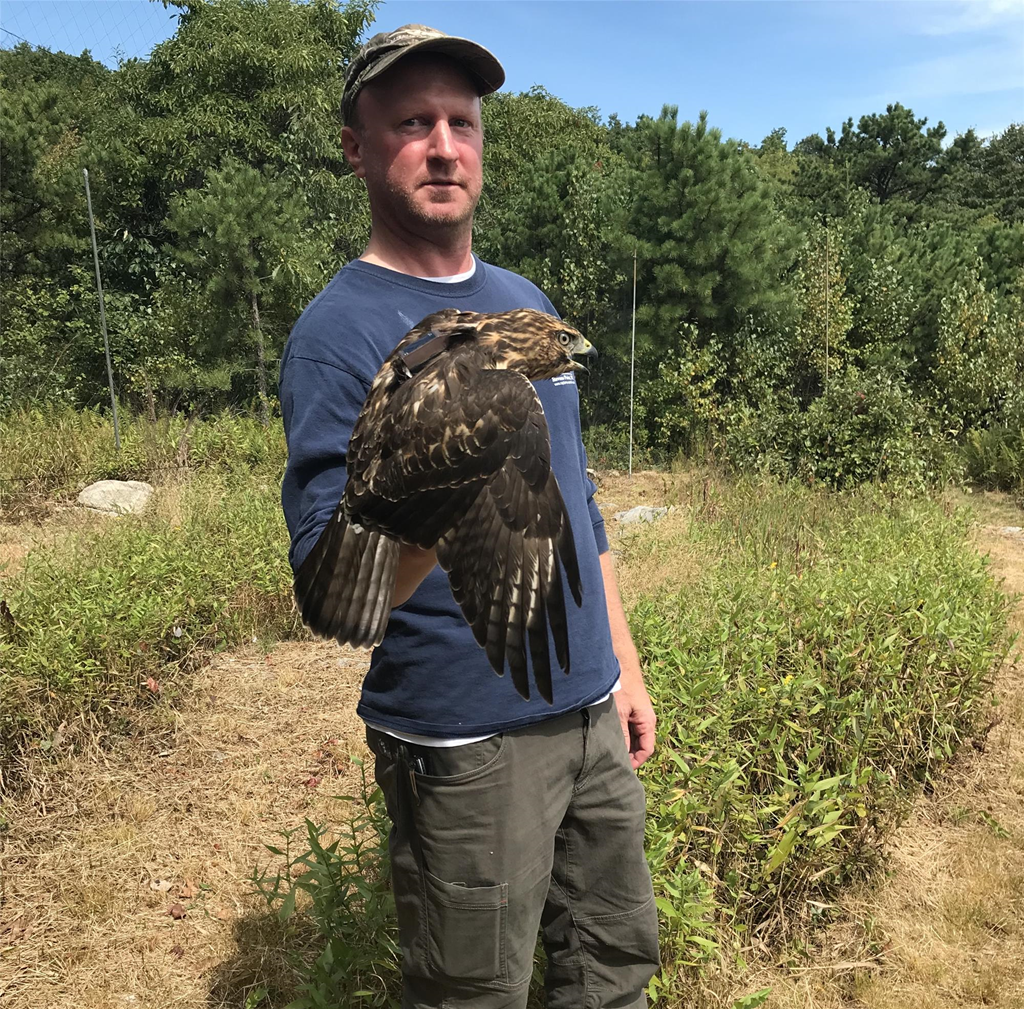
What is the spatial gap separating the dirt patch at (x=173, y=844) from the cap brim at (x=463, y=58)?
2.61 m

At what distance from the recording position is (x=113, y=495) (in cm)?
838

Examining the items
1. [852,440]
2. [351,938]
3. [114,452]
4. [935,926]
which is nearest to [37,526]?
[114,452]

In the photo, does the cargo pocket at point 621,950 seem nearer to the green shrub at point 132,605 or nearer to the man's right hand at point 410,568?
the man's right hand at point 410,568

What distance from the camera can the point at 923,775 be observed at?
12.2 ft

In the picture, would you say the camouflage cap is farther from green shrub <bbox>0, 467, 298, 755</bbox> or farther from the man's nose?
green shrub <bbox>0, 467, 298, 755</bbox>

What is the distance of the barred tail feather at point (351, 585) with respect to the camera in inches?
49.2

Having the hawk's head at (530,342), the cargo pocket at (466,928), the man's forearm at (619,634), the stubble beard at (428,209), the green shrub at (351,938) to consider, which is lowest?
the green shrub at (351,938)

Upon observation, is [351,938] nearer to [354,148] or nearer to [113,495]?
[354,148]

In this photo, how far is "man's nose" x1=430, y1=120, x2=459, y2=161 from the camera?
149 centimetres

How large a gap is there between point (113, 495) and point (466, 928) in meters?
7.86

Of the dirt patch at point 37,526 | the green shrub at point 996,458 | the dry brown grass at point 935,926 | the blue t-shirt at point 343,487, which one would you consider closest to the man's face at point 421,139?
the blue t-shirt at point 343,487

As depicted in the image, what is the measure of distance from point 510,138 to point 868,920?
75.8 ft

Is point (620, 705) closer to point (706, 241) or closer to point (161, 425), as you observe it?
point (161, 425)

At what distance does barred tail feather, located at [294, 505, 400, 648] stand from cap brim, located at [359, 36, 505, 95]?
2.53ft
